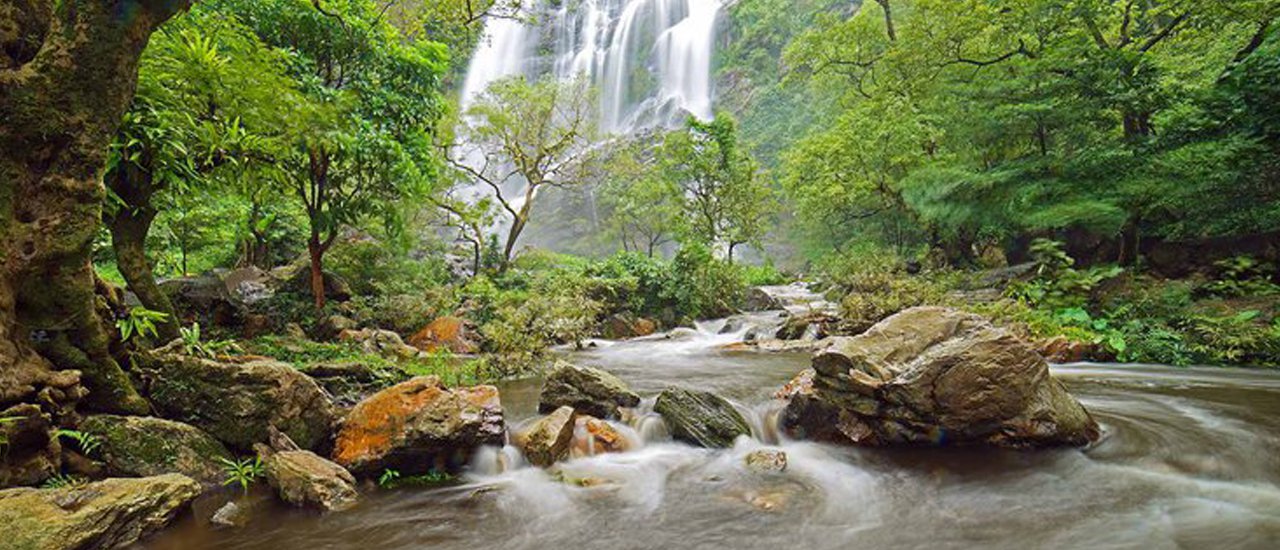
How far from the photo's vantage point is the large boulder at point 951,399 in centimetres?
470

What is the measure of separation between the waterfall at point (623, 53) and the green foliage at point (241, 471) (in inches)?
1380

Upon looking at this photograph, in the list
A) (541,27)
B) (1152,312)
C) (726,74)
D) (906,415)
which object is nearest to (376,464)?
(906,415)

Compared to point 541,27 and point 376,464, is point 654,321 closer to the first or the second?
point 376,464

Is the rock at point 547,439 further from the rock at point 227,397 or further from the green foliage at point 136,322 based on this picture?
the green foliage at point 136,322

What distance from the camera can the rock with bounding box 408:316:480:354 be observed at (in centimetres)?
1086

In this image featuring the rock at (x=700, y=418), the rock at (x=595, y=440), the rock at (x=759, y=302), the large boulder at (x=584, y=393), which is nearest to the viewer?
the rock at (x=595, y=440)

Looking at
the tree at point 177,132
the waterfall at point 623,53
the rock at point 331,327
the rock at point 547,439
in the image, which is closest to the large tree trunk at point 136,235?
Answer: the tree at point 177,132

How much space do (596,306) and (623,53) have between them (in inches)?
1357

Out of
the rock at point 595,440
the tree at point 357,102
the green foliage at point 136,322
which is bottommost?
the rock at point 595,440

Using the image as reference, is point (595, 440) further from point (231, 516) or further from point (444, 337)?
point (444, 337)

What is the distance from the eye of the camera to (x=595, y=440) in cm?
527

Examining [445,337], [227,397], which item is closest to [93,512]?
[227,397]

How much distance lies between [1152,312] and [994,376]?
6.90 meters

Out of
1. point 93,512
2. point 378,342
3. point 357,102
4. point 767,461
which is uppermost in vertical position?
point 357,102
